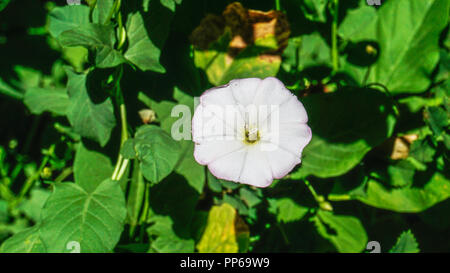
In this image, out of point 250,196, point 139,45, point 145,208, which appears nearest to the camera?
point 139,45

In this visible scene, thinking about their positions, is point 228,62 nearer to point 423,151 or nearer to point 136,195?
point 136,195

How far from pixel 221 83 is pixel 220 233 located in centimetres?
56

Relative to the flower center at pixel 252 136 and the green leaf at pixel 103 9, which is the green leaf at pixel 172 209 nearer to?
the flower center at pixel 252 136

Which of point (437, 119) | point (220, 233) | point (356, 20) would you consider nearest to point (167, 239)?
point (220, 233)

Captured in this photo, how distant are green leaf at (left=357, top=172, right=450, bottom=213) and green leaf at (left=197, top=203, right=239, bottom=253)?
48 cm

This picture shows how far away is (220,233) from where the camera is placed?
1.47m

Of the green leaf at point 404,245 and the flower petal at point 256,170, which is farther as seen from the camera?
the green leaf at point 404,245

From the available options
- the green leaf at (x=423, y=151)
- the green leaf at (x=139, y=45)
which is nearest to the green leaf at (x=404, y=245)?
the green leaf at (x=423, y=151)

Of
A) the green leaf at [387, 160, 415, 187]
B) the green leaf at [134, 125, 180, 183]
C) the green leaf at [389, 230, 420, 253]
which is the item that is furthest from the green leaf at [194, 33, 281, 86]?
the green leaf at [389, 230, 420, 253]

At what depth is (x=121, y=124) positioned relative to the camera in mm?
1341

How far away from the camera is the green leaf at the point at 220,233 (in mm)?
1450

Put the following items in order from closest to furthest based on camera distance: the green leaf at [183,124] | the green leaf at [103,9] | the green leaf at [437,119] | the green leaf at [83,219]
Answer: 1. the green leaf at [83,219]
2. the green leaf at [103,9]
3. the green leaf at [437,119]
4. the green leaf at [183,124]

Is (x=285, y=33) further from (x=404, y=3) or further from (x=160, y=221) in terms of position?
(x=160, y=221)

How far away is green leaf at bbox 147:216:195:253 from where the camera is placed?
52.5 inches
